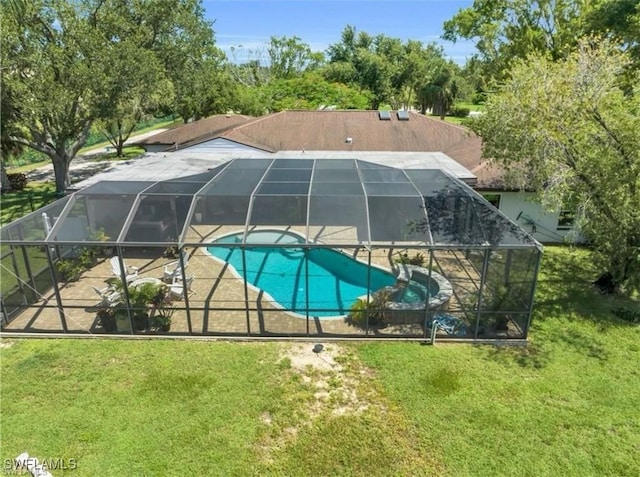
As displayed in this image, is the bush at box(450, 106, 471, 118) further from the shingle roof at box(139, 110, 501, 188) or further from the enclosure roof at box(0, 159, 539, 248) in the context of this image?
the enclosure roof at box(0, 159, 539, 248)

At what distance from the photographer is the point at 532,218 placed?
15961mm

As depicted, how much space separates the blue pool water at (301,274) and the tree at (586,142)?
16.4 feet

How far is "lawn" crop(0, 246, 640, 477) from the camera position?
6.58 m

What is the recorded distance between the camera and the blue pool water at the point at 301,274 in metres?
9.95

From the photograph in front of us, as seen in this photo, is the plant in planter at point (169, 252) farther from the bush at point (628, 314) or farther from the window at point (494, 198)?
the bush at point (628, 314)

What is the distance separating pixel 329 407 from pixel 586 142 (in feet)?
28.5

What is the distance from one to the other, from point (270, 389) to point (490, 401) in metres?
4.26

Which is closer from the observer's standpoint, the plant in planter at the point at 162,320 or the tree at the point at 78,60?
the plant in planter at the point at 162,320

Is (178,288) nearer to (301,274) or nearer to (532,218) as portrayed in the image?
(301,274)

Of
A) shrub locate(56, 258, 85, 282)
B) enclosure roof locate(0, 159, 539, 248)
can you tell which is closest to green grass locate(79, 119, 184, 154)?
enclosure roof locate(0, 159, 539, 248)

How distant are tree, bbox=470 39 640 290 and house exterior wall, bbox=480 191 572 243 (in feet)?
15.4

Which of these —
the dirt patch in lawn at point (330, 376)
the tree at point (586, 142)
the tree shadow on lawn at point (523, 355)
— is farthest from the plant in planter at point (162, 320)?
the tree at point (586, 142)

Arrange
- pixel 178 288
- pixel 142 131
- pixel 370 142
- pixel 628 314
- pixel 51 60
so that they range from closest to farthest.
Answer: pixel 178 288, pixel 628 314, pixel 51 60, pixel 370 142, pixel 142 131

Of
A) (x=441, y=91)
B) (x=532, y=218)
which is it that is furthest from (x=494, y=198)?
(x=441, y=91)
